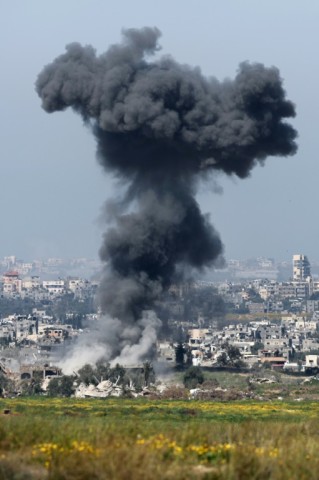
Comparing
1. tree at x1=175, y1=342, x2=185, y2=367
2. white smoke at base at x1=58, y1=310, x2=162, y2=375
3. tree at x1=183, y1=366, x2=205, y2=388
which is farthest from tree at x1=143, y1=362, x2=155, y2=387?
tree at x1=175, y1=342, x2=185, y2=367

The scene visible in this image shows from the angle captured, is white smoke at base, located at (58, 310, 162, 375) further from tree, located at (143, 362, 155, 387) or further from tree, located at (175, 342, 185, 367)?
tree, located at (175, 342, 185, 367)

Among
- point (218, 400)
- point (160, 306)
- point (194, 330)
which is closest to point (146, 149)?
point (160, 306)

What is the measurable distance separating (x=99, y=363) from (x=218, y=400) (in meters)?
11.2

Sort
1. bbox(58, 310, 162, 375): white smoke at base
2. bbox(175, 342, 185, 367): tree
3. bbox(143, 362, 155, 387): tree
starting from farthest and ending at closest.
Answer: bbox(175, 342, 185, 367): tree → bbox(58, 310, 162, 375): white smoke at base → bbox(143, 362, 155, 387): tree

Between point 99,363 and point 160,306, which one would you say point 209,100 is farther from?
point 99,363

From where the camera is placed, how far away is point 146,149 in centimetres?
6738

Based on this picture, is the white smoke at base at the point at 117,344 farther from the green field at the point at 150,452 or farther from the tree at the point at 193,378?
the green field at the point at 150,452

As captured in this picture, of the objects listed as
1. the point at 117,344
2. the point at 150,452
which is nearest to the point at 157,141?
the point at 117,344

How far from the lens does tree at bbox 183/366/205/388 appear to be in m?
57.6

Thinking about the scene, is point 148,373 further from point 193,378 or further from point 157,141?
point 157,141

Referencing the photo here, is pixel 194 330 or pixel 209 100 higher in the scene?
pixel 209 100

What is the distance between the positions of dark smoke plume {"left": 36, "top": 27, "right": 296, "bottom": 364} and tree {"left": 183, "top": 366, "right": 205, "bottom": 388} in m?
3.66

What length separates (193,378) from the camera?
193 feet

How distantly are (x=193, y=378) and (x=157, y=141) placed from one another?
12.6 m
